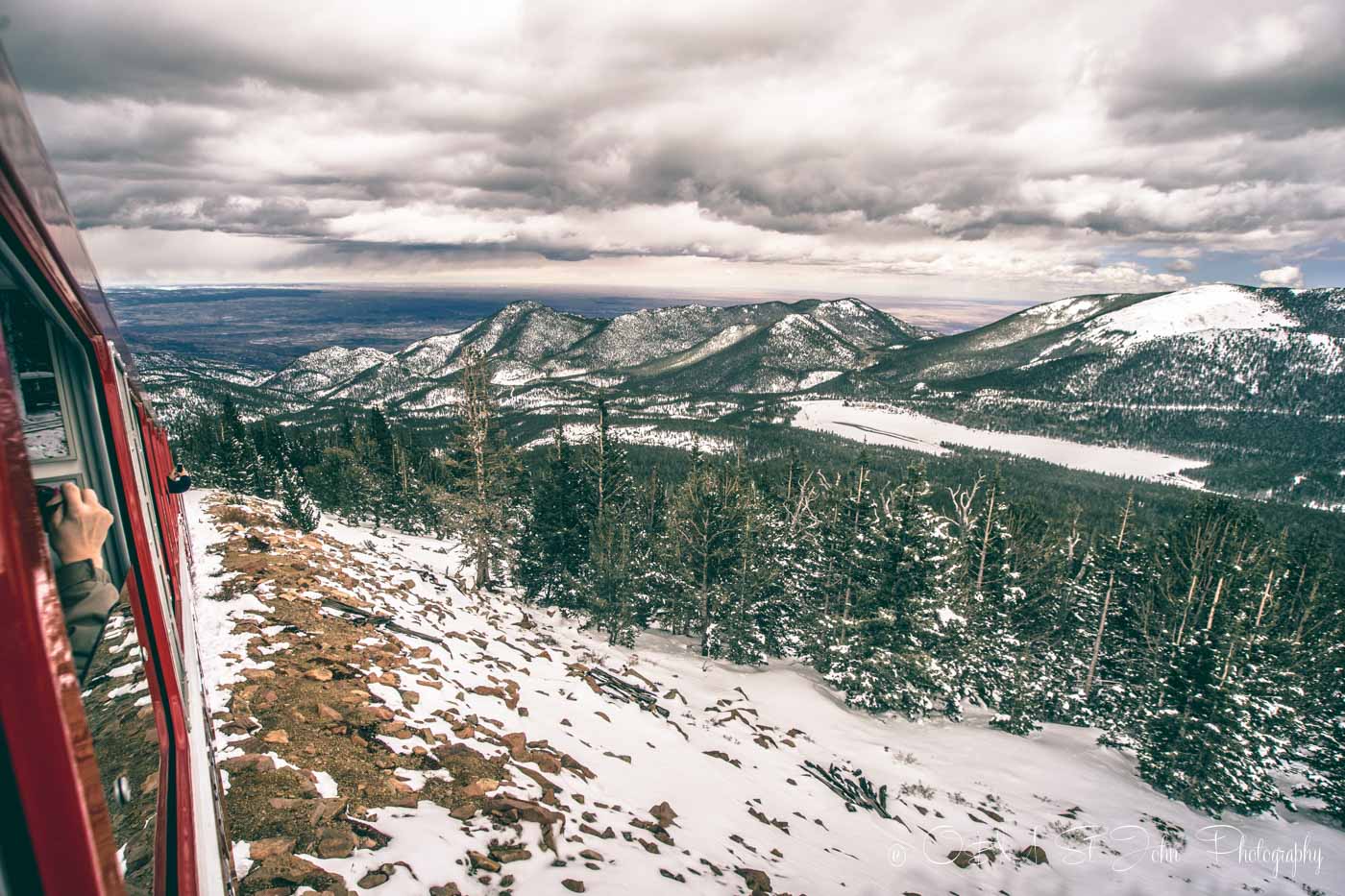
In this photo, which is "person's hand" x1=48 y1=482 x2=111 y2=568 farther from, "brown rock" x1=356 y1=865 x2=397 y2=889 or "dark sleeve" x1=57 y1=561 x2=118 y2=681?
"brown rock" x1=356 y1=865 x2=397 y2=889

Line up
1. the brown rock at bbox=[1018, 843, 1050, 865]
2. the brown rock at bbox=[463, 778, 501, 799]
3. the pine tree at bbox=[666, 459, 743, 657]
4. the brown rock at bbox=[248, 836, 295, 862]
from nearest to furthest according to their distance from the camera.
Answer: the brown rock at bbox=[248, 836, 295, 862]
the brown rock at bbox=[463, 778, 501, 799]
the brown rock at bbox=[1018, 843, 1050, 865]
the pine tree at bbox=[666, 459, 743, 657]

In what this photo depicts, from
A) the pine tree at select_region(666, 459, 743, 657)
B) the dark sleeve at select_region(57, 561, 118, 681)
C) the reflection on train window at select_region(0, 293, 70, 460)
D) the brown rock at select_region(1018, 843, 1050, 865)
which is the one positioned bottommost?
the brown rock at select_region(1018, 843, 1050, 865)

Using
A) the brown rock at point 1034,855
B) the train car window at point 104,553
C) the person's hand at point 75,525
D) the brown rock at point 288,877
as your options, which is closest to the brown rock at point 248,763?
the brown rock at point 288,877

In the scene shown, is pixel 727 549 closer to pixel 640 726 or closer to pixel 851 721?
pixel 851 721

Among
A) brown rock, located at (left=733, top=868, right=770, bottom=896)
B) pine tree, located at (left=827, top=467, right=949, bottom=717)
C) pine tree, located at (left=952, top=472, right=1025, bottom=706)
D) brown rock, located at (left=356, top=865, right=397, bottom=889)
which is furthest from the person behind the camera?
pine tree, located at (left=952, top=472, right=1025, bottom=706)

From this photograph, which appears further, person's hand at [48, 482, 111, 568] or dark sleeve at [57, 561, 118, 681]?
person's hand at [48, 482, 111, 568]

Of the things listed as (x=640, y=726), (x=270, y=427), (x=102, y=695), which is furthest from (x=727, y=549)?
(x=270, y=427)

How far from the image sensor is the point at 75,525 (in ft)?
7.60

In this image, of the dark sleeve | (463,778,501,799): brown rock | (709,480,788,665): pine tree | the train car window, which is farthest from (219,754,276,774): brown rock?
(709,480,788,665): pine tree

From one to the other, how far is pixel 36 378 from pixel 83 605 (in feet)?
4.72

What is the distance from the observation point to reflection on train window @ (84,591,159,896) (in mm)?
2256

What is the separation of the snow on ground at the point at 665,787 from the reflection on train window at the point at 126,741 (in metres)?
4.20

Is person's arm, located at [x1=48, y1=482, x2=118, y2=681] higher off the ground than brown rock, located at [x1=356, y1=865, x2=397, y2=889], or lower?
higher

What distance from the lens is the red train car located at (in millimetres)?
1121
